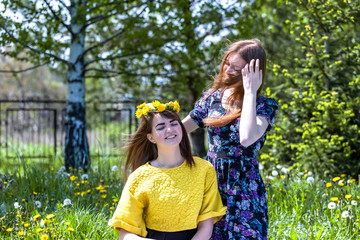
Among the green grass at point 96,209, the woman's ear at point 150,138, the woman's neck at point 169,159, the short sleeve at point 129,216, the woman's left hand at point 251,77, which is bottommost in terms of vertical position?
the green grass at point 96,209

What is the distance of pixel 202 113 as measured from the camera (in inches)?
92.1

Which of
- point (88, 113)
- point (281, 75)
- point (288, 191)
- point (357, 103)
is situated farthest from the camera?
point (88, 113)

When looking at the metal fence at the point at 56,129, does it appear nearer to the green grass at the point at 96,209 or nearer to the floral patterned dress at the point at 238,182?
the green grass at the point at 96,209

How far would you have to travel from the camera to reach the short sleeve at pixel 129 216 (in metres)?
1.80

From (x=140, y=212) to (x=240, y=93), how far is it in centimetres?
83

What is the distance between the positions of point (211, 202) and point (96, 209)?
1.84m

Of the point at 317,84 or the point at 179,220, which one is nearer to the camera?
the point at 179,220

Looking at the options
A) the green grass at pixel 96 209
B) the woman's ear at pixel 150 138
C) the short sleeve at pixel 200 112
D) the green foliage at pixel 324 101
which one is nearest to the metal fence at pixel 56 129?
the green grass at pixel 96 209

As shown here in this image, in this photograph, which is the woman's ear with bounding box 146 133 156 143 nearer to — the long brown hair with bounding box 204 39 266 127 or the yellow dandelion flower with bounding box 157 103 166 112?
the yellow dandelion flower with bounding box 157 103 166 112

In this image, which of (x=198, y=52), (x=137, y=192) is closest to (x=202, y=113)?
(x=137, y=192)

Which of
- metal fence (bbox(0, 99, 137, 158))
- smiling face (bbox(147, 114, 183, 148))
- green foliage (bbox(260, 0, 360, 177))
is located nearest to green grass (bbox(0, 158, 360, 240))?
metal fence (bbox(0, 99, 137, 158))

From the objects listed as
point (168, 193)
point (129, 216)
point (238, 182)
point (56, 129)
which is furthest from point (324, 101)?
point (56, 129)

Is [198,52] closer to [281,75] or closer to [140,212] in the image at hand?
[281,75]

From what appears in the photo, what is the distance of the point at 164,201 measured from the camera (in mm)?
1862
